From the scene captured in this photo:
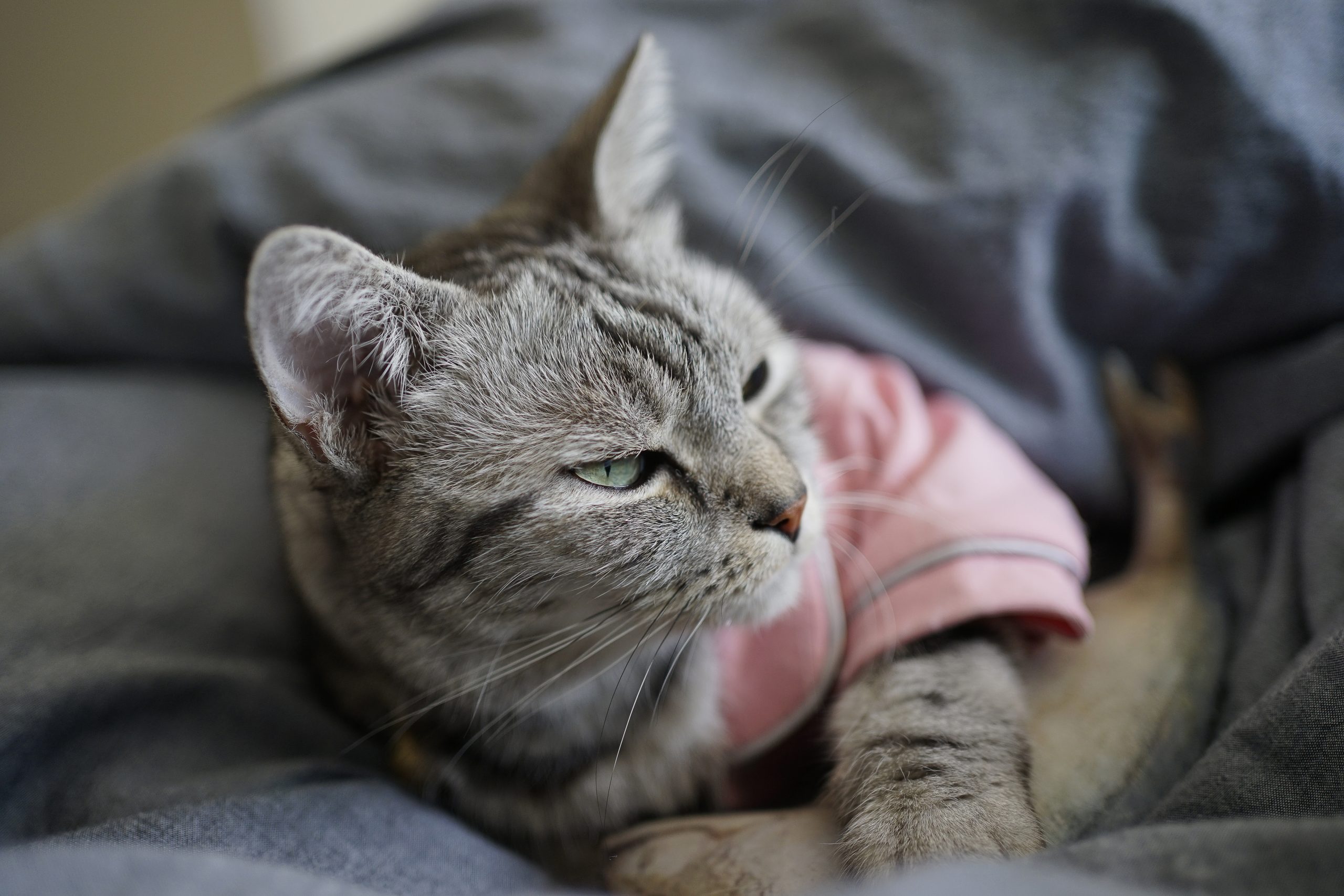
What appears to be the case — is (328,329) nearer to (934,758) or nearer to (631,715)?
(631,715)

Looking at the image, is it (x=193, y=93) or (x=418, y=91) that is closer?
(x=418, y=91)

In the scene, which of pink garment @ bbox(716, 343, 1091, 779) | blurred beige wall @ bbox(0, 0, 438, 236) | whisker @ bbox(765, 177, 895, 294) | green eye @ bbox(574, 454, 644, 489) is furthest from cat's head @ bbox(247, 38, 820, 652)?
blurred beige wall @ bbox(0, 0, 438, 236)


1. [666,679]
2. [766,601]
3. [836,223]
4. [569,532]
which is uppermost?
[836,223]

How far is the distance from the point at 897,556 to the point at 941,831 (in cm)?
30

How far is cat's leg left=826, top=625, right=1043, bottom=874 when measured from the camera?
0.66 m

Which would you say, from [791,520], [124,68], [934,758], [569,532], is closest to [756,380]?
[791,520]

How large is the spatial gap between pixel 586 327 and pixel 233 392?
0.77m

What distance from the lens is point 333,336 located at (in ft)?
2.27

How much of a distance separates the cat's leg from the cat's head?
15 cm

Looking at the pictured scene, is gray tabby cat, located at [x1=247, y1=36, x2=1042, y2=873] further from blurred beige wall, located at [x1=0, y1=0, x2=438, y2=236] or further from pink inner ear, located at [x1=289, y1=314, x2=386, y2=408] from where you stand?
blurred beige wall, located at [x1=0, y1=0, x2=438, y2=236]

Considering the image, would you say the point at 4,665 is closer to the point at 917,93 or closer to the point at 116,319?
the point at 116,319

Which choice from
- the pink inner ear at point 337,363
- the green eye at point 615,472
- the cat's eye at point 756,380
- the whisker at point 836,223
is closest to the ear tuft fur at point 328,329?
the pink inner ear at point 337,363

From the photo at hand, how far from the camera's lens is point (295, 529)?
34.8 inches

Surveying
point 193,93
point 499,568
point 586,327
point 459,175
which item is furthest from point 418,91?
point 193,93
